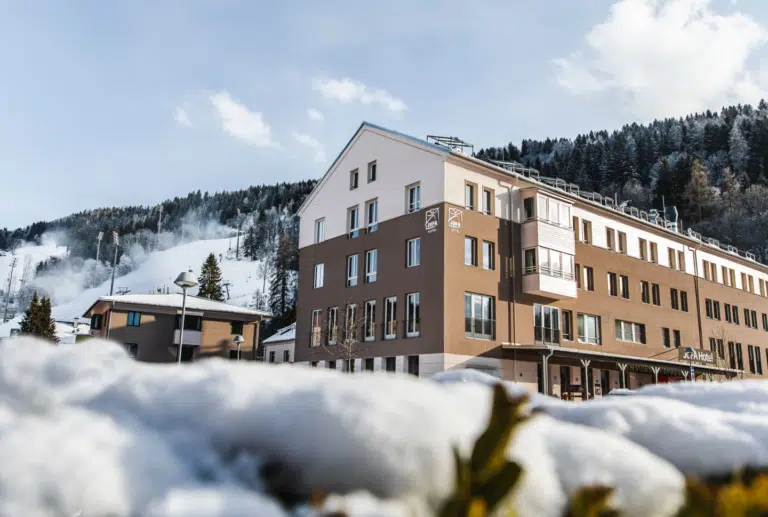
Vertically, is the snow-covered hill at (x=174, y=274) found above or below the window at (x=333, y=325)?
above

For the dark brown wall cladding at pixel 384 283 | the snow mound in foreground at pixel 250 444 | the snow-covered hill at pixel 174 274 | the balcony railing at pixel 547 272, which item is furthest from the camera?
the snow-covered hill at pixel 174 274

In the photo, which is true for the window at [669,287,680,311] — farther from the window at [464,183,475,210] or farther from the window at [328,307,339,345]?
the window at [328,307,339,345]

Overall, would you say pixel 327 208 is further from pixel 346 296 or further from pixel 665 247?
→ pixel 665 247

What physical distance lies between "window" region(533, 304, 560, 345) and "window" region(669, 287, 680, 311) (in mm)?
11213

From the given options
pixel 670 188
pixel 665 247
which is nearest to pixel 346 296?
pixel 665 247

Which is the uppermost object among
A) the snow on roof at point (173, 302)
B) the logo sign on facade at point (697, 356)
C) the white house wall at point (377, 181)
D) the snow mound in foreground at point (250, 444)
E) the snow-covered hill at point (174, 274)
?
the snow-covered hill at point (174, 274)

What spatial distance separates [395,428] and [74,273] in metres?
181

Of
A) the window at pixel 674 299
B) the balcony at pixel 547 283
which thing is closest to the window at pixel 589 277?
the balcony at pixel 547 283

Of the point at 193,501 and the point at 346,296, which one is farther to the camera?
the point at 346,296

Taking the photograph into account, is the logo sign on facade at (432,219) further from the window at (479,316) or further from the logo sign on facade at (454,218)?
the window at (479,316)

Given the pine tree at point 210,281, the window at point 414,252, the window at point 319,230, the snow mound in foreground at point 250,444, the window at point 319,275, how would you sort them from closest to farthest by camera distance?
the snow mound in foreground at point 250,444, the window at point 414,252, the window at point 319,275, the window at point 319,230, the pine tree at point 210,281

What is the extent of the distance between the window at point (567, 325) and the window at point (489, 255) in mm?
5133

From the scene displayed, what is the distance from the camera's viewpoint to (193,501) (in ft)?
3.19

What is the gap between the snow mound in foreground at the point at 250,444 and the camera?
102 centimetres
